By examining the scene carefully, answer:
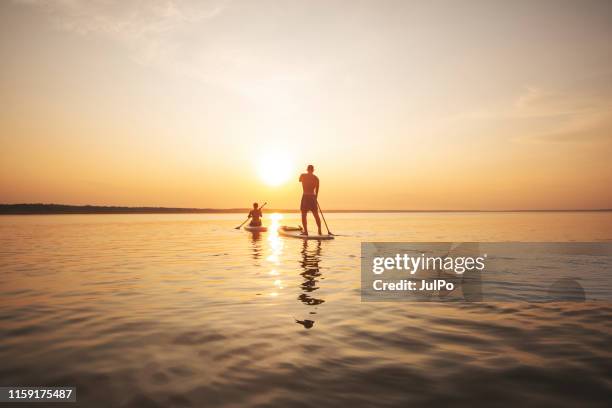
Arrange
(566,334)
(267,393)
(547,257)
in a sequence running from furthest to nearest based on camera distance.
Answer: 1. (547,257)
2. (566,334)
3. (267,393)

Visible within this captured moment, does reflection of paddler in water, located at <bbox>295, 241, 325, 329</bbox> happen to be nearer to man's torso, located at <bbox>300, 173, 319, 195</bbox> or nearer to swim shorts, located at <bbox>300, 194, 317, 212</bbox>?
swim shorts, located at <bbox>300, 194, 317, 212</bbox>

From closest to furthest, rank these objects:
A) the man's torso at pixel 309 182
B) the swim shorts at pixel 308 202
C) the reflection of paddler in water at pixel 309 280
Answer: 1. the reflection of paddler in water at pixel 309 280
2. the man's torso at pixel 309 182
3. the swim shorts at pixel 308 202

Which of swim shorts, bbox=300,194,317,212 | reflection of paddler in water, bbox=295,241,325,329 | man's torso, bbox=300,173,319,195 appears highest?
man's torso, bbox=300,173,319,195

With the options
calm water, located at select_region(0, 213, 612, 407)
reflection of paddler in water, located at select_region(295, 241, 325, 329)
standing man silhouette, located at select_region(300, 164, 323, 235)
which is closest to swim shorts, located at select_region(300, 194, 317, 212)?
standing man silhouette, located at select_region(300, 164, 323, 235)

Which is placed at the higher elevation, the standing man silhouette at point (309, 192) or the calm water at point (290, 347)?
the standing man silhouette at point (309, 192)

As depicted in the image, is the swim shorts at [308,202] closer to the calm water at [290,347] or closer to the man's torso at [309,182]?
the man's torso at [309,182]

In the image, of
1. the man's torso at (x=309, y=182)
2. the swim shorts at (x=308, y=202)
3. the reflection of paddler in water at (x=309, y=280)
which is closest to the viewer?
the reflection of paddler in water at (x=309, y=280)

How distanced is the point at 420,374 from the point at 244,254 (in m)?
11.5

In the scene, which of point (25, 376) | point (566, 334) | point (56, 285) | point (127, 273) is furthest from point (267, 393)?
point (127, 273)

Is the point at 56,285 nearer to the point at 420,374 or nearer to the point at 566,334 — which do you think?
the point at 420,374

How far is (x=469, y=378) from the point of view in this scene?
3582 mm

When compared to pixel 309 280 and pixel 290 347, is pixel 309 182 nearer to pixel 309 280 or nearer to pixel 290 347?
pixel 309 280

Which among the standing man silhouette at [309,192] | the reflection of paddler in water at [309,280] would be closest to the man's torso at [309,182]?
the standing man silhouette at [309,192]

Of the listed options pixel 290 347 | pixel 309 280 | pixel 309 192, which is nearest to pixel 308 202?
pixel 309 192
